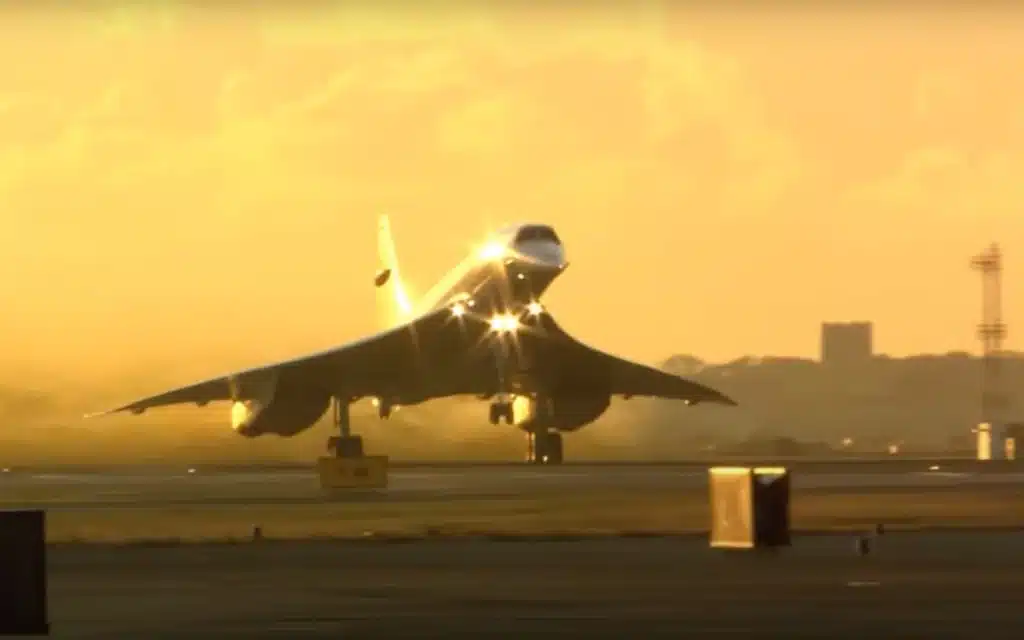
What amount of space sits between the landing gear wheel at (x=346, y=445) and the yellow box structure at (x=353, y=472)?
16837mm

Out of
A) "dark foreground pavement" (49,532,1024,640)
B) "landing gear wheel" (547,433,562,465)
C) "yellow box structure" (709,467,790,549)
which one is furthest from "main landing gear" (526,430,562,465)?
"yellow box structure" (709,467,790,549)

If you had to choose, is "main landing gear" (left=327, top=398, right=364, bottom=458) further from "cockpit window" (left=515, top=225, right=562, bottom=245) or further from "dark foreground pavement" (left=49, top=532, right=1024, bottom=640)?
"dark foreground pavement" (left=49, top=532, right=1024, bottom=640)

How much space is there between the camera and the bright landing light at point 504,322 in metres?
72.1

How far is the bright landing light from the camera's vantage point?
237 ft

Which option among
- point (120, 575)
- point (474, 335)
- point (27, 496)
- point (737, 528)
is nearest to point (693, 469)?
point (474, 335)

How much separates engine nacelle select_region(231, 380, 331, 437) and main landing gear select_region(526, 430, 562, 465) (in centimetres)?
701

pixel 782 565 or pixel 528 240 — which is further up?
pixel 528 240

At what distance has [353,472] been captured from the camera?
57.4m

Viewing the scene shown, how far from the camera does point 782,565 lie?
27047 mm

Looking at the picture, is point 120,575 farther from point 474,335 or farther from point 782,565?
point 474,335

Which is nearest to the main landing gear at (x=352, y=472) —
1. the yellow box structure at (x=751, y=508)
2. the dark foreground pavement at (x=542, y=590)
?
the dark foreground pavement at (x=542, y=590)

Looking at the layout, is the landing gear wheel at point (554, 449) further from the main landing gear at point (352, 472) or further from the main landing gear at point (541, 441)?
the main landing gear at point (352, 472)

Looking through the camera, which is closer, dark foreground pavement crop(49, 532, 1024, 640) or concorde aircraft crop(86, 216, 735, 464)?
dark foreground pavement crop(49, 532, 1024, 640)

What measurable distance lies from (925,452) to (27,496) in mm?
61572
